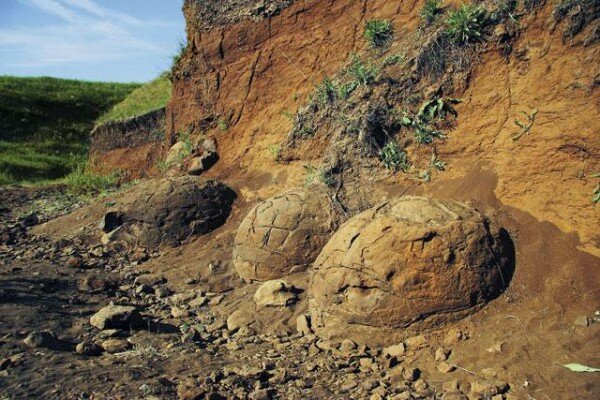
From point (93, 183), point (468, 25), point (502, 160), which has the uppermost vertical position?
point (468, 25)

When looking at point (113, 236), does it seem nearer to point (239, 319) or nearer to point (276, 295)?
point (239, 319)

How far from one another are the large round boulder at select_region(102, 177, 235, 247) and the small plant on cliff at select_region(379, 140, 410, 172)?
2.70 meters

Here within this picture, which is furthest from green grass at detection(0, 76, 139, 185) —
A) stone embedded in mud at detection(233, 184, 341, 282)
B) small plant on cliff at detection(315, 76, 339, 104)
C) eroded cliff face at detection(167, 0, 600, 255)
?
stone embedded in mud at detection(233, 184, 341, 282)

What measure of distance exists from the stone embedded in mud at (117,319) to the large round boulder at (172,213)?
2.56 m

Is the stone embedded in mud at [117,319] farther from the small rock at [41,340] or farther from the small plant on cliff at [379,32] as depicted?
the small plant on cliff at [379,32]

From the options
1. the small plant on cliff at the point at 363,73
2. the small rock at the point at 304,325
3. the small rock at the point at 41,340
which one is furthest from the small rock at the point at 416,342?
the small plant on cliff at the point at 363,73

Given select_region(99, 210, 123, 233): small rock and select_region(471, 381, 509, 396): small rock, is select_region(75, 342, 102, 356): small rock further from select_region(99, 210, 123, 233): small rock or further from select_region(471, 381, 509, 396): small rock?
select_region(99, 210, 123, 233): small rock

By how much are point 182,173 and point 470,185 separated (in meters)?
5.66

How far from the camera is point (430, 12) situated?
7.13 m

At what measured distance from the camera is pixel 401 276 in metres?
4.39

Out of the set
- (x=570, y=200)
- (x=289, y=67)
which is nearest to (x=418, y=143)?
(x=570, y=200)

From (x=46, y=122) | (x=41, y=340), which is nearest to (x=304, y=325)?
(x=41, y=340)

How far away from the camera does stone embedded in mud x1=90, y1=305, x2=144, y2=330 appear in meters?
4.98

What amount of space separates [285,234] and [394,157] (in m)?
1.61
